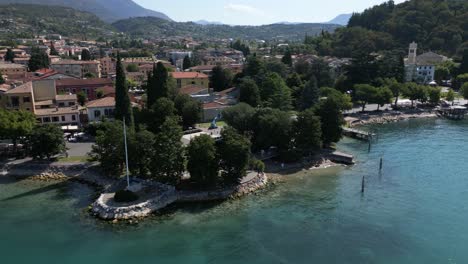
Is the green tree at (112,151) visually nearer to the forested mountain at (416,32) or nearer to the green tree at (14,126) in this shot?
the green tree at (14,126)

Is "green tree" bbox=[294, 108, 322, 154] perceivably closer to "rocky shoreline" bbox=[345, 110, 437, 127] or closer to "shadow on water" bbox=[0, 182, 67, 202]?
"rocky shoreline" bbox=[345, 110, 437, 127]

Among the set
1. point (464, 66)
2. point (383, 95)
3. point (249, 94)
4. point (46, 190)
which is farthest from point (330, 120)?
point (464, 66)

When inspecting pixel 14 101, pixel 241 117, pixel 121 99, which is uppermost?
pixel 121 99

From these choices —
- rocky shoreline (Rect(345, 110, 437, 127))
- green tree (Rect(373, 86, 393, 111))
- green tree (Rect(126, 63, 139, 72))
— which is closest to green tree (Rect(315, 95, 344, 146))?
rocky shoreline (Rect(345, 110, 437, 127))

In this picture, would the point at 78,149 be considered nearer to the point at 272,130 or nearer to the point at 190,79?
the point at 272,130

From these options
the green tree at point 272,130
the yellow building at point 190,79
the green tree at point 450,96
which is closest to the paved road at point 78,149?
the green tree at point 272,130

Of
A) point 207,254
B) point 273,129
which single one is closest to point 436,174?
point 273,129
